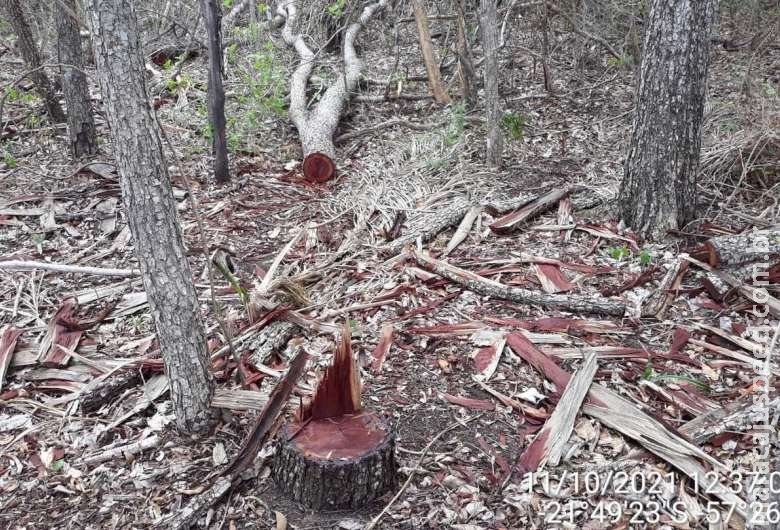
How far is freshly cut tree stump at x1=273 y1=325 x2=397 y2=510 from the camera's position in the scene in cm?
282

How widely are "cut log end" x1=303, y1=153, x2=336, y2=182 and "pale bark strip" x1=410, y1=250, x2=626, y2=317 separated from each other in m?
2.67

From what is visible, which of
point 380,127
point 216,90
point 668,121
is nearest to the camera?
point 668,121

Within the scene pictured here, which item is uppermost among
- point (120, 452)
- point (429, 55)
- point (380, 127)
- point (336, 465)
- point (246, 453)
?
point (429, 55)

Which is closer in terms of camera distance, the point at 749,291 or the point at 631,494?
the point at 631,494

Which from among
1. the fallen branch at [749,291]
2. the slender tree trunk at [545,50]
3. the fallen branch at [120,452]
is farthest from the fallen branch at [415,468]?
the slender tree trunk at [545,50]

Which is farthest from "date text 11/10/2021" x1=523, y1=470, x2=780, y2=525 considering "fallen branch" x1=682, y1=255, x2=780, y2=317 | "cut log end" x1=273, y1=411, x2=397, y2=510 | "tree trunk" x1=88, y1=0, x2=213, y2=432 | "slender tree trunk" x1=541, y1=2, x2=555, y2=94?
"slender tree trunk" x1=541, y1=2, x2=555, y2=94

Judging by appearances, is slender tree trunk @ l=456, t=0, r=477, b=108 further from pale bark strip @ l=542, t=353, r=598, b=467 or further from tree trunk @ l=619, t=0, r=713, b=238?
pale bark strip @ l=542, t=353, r=598, b=467

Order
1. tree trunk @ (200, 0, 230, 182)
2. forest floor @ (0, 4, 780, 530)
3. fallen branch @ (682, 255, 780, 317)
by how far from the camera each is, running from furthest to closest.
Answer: tree trunk @ (200, 0, 230, 182) < fallen branch @ (682, 255, 780, 317) < forest floor @ (0, 4, 780, 530)

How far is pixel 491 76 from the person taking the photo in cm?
656

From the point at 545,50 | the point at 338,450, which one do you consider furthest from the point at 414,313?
the point at 545,50

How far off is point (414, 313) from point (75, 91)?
5.19m

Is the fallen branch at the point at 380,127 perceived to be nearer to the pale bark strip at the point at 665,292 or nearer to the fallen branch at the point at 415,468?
the pale bark strip at the point at 665,292

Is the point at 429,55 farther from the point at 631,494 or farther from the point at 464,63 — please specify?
the point at 631,494

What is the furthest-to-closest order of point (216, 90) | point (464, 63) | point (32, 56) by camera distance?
point (464, 63) < point (32, 56) < point (216, 90)
